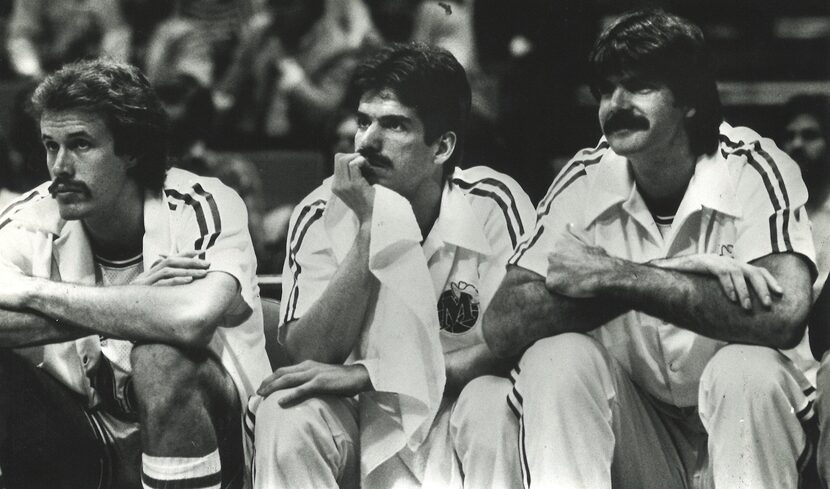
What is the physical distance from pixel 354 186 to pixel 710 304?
87cm

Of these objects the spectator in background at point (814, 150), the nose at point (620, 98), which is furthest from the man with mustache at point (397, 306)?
the spectator in background at point (814, 150)

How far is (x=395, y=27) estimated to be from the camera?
286cm

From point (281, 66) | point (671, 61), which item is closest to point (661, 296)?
point (671, 61)

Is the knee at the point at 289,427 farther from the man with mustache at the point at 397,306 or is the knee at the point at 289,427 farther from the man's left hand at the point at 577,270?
the man's left hand at the point at 577,270

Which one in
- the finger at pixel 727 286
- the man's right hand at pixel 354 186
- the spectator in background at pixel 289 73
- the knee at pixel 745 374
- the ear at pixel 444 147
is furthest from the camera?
the spectator in background at pixel 289 73

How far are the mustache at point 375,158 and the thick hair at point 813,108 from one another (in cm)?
96

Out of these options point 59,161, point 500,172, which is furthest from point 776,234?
point 59,161

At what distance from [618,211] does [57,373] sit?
1.42 meters

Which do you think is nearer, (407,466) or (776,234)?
(776,234)

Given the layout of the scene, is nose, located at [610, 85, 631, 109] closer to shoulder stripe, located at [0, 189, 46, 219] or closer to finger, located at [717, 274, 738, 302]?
finger, located at [717, 274, 738, 302]

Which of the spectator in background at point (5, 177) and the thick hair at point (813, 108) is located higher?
the thick hair at point (813, 108)

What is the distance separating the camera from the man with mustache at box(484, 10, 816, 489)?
2.29 m

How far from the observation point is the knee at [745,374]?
7.37ft

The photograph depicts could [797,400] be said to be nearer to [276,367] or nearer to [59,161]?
[276,367]
